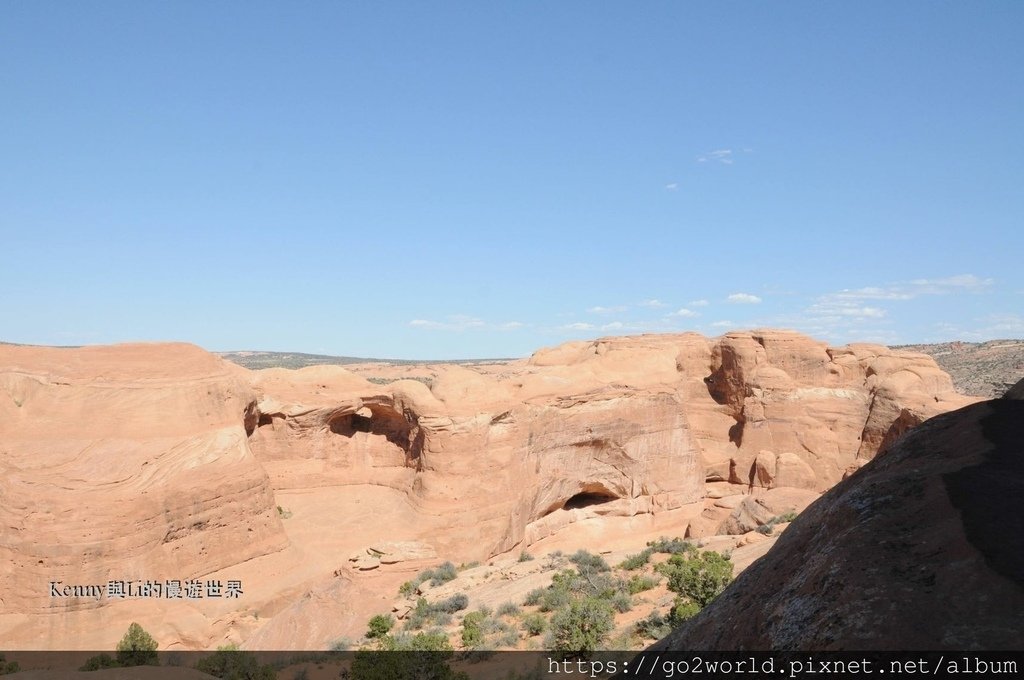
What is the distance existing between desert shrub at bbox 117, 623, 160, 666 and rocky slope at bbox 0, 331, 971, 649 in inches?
30.2

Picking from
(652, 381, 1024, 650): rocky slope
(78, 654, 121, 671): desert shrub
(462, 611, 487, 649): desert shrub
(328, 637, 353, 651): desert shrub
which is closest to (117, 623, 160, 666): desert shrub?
(78, 654, 121, 671): desert shrub

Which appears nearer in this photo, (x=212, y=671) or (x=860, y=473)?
(x=860, y=473)

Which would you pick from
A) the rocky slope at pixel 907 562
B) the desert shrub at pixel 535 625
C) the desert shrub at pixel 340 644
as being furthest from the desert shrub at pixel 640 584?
the rocky slope at pixel 907 562

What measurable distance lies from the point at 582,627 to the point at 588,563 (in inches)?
248

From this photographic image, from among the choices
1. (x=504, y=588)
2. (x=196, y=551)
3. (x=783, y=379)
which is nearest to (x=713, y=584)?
(x=504, y=588)

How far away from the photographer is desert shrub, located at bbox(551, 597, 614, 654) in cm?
984

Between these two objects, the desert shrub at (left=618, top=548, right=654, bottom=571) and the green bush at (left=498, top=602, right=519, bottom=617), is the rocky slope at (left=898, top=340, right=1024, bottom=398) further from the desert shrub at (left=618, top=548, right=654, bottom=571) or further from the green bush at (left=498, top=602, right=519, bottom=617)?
the green bush at (left=498, top=602, right=519, bottom=617)

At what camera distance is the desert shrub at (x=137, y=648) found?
1269 cm

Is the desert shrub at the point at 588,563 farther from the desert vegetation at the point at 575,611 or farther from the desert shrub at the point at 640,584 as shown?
the desert shrub at the point at 640,584

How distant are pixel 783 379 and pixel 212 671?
22.3 m

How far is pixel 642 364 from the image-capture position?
26594 millimetres

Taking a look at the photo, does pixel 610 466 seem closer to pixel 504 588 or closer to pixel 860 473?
pixel 504 588

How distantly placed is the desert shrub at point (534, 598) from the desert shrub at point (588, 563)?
5.96ft

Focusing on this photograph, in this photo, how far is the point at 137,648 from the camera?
42.9ft
